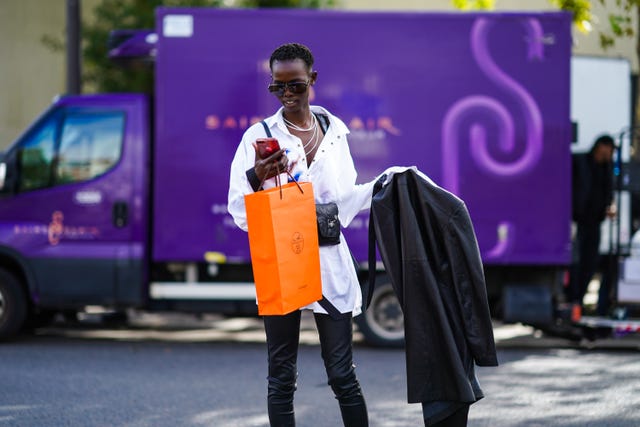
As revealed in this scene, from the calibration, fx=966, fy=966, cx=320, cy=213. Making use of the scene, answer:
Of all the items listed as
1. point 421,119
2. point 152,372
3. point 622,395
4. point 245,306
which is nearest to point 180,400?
point 152,372

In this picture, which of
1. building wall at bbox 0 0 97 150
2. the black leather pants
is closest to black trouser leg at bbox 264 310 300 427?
the black leather pants

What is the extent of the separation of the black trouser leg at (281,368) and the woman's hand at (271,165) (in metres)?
0.61

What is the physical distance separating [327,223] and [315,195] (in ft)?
0.55

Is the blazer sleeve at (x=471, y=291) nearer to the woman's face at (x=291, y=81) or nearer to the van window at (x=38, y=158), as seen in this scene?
the woman's face at (x=291, y=81)

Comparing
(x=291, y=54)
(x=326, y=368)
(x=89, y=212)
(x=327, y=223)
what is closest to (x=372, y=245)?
(x=327, y=223)

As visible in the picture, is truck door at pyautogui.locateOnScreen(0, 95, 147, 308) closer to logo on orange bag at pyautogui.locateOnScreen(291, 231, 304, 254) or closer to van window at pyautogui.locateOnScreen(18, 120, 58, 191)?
van window at pyautogui.locateOnScreen(18, 120, 58, 191)

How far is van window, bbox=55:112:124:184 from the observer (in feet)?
28.9

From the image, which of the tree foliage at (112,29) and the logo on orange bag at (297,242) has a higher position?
the tree foliage at (112,29)

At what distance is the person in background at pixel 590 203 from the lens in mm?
9039

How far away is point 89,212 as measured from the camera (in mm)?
8805

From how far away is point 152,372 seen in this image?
755cm

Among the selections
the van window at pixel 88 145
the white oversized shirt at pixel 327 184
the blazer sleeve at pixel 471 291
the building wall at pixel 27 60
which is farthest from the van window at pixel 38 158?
the building wall at pixel 27 60

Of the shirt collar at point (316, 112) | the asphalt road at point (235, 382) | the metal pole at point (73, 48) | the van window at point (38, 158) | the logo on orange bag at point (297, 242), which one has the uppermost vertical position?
the metal pole at point (73, 48)

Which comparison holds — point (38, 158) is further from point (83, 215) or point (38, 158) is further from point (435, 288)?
point (435, 288)
